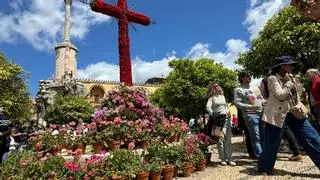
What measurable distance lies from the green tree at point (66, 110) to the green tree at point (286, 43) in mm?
16596

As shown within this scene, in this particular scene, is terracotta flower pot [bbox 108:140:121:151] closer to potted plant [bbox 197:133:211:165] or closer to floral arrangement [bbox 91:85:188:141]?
floral arrangement [bbox 91:85:188:141]

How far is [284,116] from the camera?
5723 mm

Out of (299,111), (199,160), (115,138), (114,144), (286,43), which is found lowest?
(199,160)

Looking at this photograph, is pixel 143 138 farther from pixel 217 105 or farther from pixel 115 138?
pixel 217 105

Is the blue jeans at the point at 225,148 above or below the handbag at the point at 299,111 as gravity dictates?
below

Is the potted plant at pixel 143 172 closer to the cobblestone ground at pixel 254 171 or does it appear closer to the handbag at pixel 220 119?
the cobblestone ground at pixel 254 171

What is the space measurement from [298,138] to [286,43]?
386 inches

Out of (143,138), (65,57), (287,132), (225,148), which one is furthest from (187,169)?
(65,57)

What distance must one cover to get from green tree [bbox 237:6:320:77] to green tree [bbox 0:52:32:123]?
25.1 metres

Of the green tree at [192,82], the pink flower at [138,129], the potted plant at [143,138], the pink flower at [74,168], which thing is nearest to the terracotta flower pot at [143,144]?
the potted plant at [143,138]

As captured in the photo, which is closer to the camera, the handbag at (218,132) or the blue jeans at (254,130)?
the blue jeans at (254,130)

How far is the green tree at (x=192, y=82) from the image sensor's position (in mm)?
35781

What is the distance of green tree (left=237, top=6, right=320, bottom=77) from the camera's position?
14742 mm

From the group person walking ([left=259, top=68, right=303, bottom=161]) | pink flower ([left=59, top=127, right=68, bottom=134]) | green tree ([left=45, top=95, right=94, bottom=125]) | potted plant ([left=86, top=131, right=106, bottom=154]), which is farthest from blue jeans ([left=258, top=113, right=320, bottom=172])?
green tree ([left=45, top=95, right=94, bottom=125])
